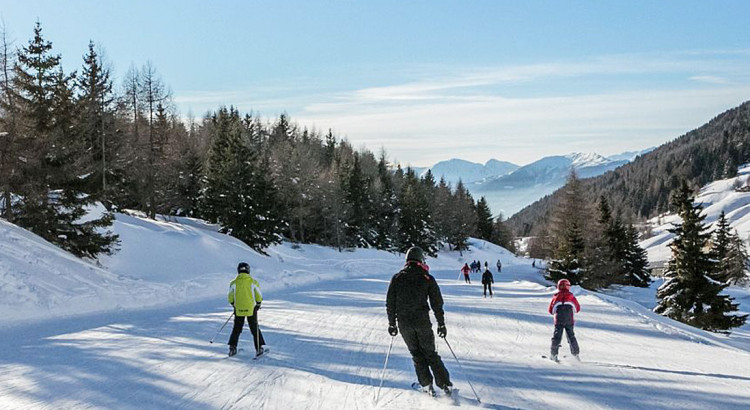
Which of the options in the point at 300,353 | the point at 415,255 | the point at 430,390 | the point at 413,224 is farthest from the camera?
the point at 413,224

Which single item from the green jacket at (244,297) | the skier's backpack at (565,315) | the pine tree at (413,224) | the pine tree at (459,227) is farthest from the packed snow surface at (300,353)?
the pine tree at (459,227)

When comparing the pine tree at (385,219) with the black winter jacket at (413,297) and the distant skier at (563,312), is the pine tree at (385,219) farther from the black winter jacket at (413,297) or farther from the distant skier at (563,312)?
the black winter jacket at (413,297)

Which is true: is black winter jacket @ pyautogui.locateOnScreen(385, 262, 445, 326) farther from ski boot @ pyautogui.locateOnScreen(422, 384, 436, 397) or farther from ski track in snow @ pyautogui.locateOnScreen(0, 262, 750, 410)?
ski track in snow @ pyautogui.locateOnScreen(0, 262, 750, 410)

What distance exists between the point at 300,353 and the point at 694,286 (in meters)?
25.1

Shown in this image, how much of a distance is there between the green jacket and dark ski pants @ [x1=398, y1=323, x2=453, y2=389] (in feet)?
12.5

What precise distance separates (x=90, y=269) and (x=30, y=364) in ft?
33.2

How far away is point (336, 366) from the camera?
A: 8.98 metres

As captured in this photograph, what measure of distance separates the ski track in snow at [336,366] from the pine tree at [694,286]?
14.4 m

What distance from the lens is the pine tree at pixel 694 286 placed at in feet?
88.8

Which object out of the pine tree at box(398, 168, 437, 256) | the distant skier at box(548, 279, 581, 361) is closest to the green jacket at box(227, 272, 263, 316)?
the distant skier at box(548, 279, 581, 361)

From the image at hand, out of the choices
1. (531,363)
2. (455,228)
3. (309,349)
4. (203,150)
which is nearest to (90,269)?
(309,349)

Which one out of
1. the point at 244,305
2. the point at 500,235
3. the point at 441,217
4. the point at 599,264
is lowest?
the point at 599,264

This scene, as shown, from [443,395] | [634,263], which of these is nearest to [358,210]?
[634,263]

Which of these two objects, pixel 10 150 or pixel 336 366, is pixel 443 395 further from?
pixel 10 150
